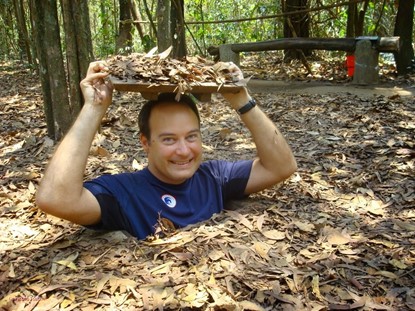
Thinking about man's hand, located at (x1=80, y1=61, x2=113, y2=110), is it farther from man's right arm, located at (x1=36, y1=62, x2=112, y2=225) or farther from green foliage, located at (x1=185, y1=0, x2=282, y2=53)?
green foliage, located at (x1=185, y1=0, x2=282, y2=53)

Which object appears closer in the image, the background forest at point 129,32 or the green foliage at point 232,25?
the background forest at point 129,32

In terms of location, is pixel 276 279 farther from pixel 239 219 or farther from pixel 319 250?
pixel 239 219

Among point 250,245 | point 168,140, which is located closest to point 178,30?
point 168,140

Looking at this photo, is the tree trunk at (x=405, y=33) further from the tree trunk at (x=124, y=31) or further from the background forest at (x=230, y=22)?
the tree trunk at (x=124, y=31)

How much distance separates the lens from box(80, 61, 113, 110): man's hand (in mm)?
2383

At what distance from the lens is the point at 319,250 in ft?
7.70

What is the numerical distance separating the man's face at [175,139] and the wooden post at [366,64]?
6.24m

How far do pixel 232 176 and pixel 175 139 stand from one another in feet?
1.78

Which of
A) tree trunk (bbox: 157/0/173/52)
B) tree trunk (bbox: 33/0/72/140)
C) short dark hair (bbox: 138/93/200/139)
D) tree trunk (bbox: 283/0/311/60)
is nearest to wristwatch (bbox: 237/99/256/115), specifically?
short dark hair (bbox: 138/93/200/139)

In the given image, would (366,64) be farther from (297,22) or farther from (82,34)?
(82,34)

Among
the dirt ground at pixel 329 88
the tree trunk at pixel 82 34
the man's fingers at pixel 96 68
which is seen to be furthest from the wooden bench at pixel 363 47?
the man's fingers at pixel 96 68

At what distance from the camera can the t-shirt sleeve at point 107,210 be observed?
2.42 metres

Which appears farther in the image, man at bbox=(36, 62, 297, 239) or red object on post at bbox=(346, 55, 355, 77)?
red object on post at bbox=(346, 55, 355, 77)

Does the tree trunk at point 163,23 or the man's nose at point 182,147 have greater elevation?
the tree trunk at point 163,23
